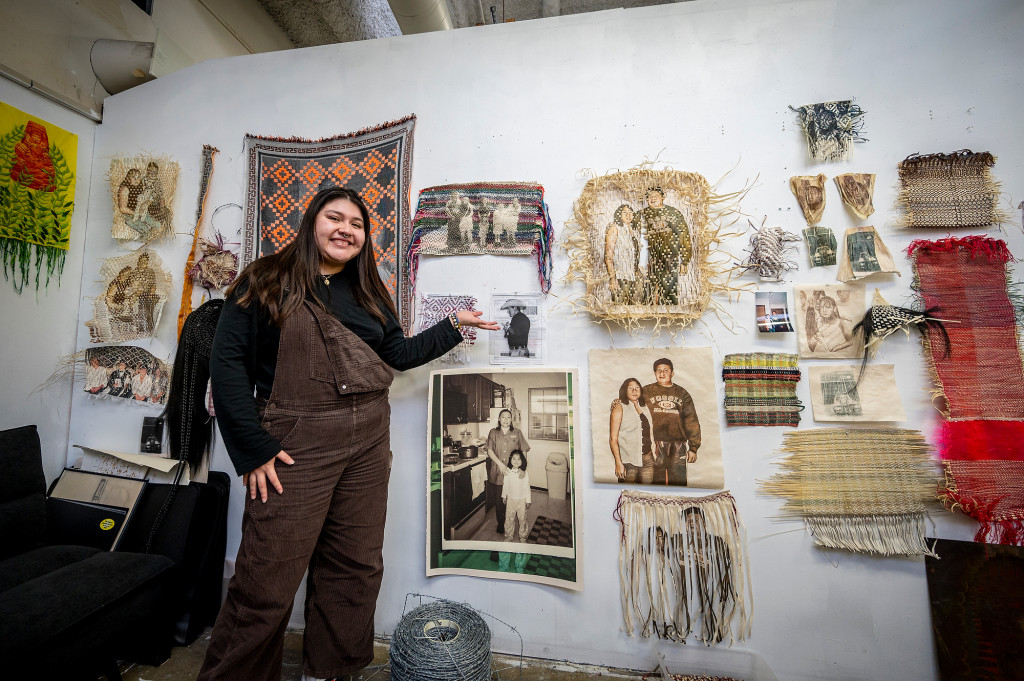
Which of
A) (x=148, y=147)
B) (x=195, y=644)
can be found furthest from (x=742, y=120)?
(x=195, y=644)

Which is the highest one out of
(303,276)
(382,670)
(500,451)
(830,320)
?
(303,276)

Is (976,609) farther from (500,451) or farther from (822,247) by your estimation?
(500,451)

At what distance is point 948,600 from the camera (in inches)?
56.5

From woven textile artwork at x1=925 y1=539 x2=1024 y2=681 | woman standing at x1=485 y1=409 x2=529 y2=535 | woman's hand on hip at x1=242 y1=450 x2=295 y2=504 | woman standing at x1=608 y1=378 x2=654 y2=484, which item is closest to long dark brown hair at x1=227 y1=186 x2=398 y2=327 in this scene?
woman's hand on hip at x1=242 y1=450 x2=295 y2=504

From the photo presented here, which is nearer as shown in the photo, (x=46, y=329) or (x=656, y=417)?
(x=656, y=417)

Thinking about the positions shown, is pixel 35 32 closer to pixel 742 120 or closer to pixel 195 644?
pixel 195 644

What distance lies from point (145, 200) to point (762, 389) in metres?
2.95

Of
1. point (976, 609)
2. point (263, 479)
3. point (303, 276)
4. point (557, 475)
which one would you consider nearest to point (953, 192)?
point (976, 609)

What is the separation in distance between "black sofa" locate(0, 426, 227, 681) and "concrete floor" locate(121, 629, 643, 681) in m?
0.05

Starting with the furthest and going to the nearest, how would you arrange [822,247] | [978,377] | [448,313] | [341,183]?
[341,183] < [448,313] < [822,247] < [978,377]

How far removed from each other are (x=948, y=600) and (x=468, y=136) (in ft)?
8.11

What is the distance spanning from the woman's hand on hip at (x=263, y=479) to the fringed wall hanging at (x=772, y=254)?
5.82ft

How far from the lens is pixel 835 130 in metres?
1.60

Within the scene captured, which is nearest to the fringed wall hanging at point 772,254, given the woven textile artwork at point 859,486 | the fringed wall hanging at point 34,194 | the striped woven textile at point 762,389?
the striped woven textile at point 762,389
